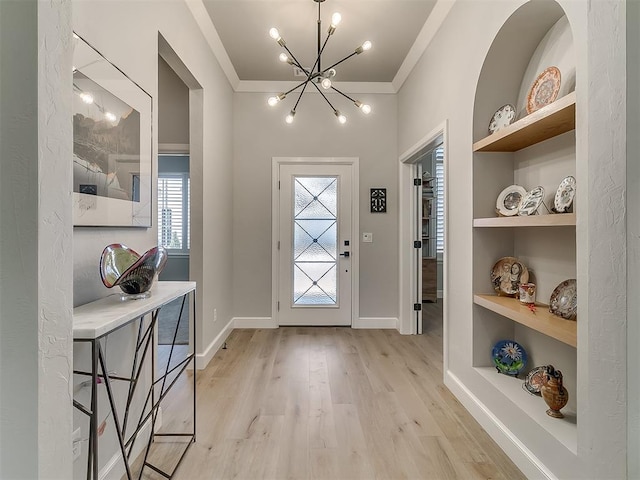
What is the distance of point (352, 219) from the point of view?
387 cm

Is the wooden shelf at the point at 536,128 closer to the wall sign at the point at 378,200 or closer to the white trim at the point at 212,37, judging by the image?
the wall sign at the point at 378,200

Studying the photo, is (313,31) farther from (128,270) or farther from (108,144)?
(128,270)

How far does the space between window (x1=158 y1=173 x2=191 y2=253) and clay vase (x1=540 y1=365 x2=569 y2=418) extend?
228 inches

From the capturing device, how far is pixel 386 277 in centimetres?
388

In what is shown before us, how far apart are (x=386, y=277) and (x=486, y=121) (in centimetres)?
221

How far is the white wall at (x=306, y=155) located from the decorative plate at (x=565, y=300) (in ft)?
7.26

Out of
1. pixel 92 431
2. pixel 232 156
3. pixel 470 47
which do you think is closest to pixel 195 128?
pixel 232 156

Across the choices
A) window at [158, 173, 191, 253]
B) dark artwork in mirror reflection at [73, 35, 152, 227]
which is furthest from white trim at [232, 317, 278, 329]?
window at [158, 173, 191, 253]

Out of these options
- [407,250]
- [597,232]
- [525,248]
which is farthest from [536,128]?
[407,250]

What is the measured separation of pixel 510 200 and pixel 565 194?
1.35 feet

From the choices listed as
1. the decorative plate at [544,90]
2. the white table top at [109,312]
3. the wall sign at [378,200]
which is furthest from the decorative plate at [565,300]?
the wall sign at [378,200]

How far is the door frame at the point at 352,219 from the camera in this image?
3.83 meters

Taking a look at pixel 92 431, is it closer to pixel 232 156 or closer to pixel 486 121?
pixel 486 121

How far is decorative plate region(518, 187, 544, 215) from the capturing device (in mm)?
1703
